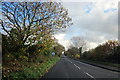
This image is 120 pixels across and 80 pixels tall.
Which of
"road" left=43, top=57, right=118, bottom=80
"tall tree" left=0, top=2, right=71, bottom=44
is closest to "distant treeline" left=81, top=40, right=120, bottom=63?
"road" left=43, top=57, right=118, bottom=80

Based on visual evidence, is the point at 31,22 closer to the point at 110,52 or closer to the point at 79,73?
the point at 79,73

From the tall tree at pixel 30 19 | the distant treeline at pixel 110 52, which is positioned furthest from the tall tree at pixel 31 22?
the distant treeline at pixel 110 52

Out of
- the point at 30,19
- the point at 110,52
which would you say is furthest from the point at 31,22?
the point at 110,52

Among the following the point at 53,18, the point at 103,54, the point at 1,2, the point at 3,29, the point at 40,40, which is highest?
the point at 1,2

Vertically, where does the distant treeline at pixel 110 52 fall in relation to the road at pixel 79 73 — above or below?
above

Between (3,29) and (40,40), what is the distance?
357 cm

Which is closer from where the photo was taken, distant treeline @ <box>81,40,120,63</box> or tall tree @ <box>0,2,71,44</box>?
tall tree @ <box>0,2,71,44</box>

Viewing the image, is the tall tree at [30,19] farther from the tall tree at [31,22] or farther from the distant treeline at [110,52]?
the distant treeline at [110,52]

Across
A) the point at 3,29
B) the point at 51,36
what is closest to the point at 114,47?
the point at 51,36

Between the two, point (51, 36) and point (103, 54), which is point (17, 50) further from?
point (103, 54)

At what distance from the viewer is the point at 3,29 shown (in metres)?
13.0

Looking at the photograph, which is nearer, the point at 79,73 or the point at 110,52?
the point at 79,73

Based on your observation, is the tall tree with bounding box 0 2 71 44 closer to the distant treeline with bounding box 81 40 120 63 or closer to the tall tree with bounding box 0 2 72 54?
Result: the tall tree with bounding box 0 2 72 54

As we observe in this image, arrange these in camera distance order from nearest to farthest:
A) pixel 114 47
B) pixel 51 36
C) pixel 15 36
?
pixel 15 36 < pixel 51 36 < pixel 114 47
